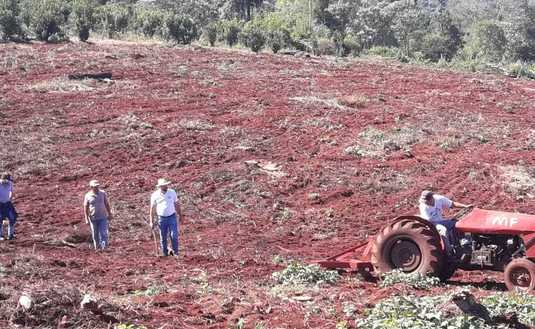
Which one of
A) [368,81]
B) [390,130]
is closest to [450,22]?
[368,81]

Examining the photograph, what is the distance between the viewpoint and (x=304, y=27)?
5578cm

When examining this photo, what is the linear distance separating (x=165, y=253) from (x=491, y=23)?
50.5 meters

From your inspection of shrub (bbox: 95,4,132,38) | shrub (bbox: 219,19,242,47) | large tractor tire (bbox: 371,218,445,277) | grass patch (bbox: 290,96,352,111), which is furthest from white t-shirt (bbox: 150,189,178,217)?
shrub (bbox: 219,19,242,47)

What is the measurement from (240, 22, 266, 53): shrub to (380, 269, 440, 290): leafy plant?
3259cm

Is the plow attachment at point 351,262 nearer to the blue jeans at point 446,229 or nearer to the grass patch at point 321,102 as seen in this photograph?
the blue jeans at point 446,229

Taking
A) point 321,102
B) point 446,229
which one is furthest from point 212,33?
point 446,229

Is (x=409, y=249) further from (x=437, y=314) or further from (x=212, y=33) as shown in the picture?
(x=212, y=33)

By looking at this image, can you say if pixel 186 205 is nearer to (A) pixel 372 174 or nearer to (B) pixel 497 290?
(A) pixel 372 174

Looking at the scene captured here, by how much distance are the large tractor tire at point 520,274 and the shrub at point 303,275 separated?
2.05 metres

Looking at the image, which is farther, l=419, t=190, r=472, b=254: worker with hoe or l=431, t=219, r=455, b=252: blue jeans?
l=419, t=190, r=472, b=254: worker with hoe

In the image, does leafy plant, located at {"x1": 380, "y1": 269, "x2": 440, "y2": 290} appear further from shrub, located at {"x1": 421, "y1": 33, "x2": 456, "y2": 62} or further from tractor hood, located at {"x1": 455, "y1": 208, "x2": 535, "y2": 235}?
shrub, located at {"x1": 421, "y1": 33, "x2": 456, "y2": 62}

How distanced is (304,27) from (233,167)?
128ft

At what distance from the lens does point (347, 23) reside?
5800cm

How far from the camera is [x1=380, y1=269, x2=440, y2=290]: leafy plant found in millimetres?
9180
